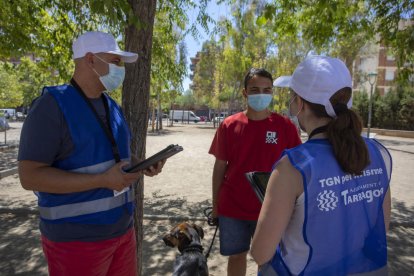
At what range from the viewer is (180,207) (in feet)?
23.0

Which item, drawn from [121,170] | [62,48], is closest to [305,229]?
[121,170]

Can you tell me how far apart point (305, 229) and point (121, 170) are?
3.24ft

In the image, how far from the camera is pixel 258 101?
3.15 meters

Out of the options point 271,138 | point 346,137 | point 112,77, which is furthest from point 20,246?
point 346,137

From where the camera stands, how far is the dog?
10.9ft

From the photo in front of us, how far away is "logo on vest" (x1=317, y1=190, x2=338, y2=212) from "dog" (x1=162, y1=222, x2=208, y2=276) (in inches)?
82.3

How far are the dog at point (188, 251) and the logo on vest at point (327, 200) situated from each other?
2090 millimetres

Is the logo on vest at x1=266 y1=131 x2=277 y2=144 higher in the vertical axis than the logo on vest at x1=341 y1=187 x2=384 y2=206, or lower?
higher

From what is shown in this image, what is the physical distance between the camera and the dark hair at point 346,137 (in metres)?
1.52

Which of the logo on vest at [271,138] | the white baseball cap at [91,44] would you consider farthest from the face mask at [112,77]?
the logo on vest at [271,138]

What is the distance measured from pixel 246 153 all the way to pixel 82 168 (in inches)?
57.4

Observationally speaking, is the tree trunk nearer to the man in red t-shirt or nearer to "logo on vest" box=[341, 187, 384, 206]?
the man in red t-shirt

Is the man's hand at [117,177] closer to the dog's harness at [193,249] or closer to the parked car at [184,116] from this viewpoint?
the dog's harness at [193,249]

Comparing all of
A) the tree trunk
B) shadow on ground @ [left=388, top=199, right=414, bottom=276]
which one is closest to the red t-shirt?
the tree trunk
